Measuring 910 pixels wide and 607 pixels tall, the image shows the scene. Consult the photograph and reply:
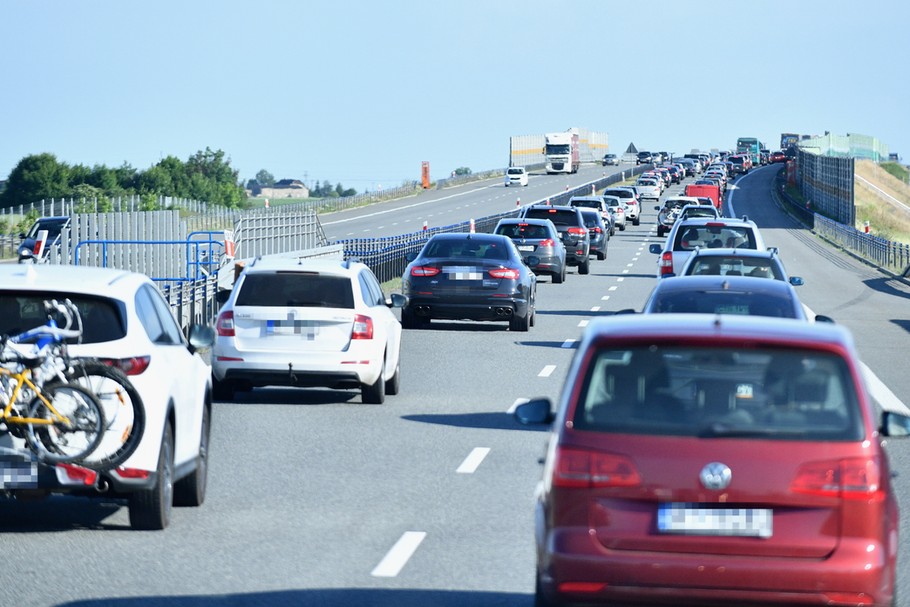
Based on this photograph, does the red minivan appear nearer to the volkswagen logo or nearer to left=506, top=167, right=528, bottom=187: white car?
the volkswagen logo

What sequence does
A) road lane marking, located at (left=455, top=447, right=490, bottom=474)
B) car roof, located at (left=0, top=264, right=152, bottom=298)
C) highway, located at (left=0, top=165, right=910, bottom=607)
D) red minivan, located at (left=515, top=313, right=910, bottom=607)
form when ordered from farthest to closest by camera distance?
road lane marking, located at (left=455, top=447, right=490, bottom=474)
car roof, located at (left=0, top=264, right=152, bottom=298)
highway, located at (left=0, top=165, right=910, bottom=607)
red minivan, located at (left=515, top=313, right=910, bottom=607)

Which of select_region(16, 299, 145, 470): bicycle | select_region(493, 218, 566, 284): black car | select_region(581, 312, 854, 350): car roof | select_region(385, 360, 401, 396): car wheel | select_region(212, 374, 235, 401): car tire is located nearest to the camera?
select_region(581, 312, 854, 350): car roof

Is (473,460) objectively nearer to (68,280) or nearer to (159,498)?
(159,498)

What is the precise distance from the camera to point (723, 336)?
6.51 m

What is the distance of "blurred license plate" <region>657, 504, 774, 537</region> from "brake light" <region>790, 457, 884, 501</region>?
17cm

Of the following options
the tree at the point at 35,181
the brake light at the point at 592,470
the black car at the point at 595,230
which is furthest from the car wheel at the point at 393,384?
the tree at the point at 35,181

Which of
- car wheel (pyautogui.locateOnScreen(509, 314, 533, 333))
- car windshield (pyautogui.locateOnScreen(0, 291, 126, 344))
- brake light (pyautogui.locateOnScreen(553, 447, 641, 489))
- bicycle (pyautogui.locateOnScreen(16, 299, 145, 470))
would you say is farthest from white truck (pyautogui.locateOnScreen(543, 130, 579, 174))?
brake light (pyautogui.locateOnScreen(553, 447, 641, 489))

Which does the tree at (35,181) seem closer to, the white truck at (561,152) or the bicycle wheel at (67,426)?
the white truck at (561,152)

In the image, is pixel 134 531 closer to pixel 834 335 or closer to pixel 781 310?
pixel 834 335

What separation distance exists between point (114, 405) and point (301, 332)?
21.8ft

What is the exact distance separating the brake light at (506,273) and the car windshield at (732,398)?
59.3 ft

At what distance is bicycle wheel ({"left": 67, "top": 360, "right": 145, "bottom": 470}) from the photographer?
9.07m

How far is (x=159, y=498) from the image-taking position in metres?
9.39

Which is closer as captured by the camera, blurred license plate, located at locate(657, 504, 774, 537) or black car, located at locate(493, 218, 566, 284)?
blurred license plate, located at locate(657, 504, 774, 537)
